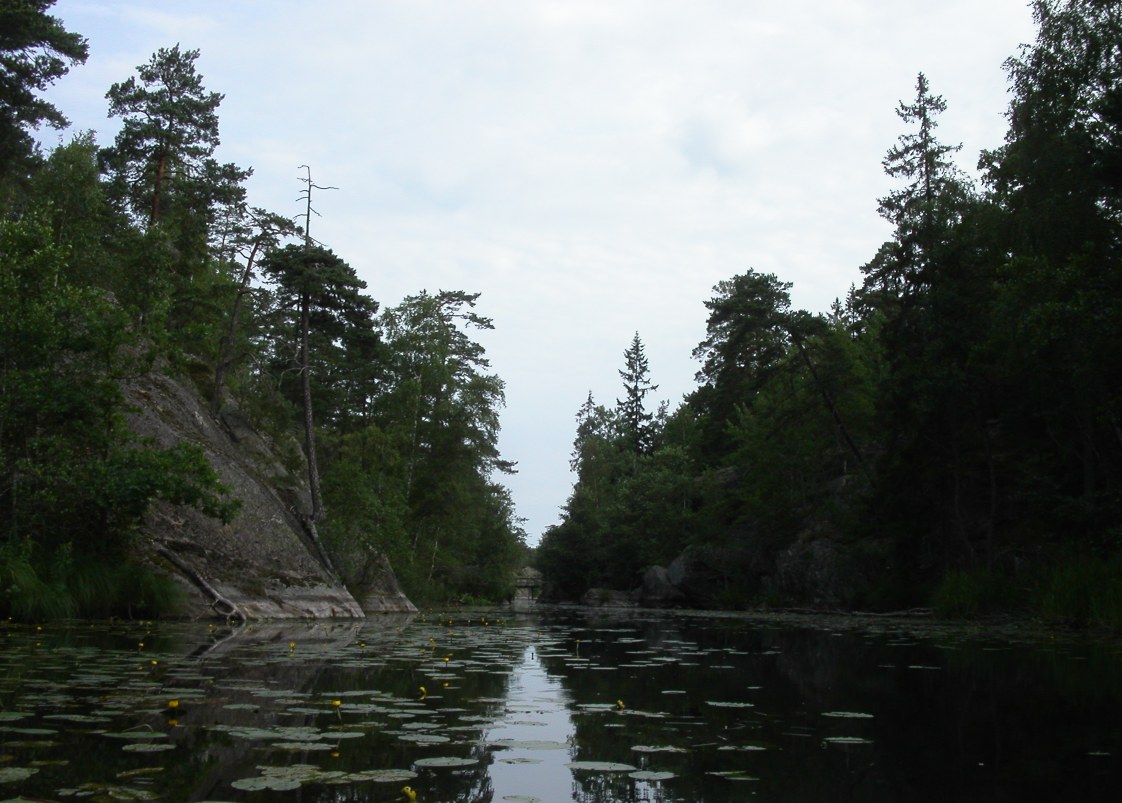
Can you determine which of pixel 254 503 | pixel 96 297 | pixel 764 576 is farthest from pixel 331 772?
pixel 764 576

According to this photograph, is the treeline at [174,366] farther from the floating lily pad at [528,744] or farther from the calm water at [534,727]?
the floating lily pad at [528,744]

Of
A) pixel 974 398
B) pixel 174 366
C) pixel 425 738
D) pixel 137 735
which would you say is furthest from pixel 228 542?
pixel 974 398

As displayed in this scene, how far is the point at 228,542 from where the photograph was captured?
17594mm

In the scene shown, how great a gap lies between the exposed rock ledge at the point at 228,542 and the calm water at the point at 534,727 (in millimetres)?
6019

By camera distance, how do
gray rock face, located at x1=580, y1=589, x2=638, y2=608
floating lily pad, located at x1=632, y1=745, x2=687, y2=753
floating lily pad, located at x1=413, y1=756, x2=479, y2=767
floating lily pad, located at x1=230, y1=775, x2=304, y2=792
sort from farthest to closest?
1. gray rock face, located at x1=580, y1=589, x2=638, y2=608
2. floating lily pad, located at x1=632, y1=745, x2=687, y2=753
3. floating lily pad, located at x1=413, y1=756, x2=479, y2=767
4. floating lily pad, located at x1=230, y1=775, x2=304, y2=792

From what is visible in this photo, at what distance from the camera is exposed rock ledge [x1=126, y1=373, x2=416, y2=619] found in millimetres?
15867

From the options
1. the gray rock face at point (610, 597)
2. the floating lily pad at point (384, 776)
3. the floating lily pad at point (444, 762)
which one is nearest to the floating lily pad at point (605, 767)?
the floating lily pad at point (444, 762)

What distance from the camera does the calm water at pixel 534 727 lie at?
3539mm

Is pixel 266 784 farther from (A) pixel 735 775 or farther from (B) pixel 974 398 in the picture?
(B) pixel 974 398

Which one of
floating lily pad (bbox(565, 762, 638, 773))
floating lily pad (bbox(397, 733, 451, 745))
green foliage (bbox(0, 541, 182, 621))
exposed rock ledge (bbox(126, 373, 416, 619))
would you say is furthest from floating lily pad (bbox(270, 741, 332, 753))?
exposed rock ledge (bbox(126, 373, 416, 619))

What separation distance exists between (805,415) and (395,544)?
1844 cm

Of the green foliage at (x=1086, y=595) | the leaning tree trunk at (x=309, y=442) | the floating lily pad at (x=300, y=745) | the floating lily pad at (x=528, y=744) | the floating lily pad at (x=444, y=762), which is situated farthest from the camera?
the leaning tree trunk at (x=309, y=442)

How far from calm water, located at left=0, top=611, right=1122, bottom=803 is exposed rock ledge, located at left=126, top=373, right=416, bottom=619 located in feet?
19.7

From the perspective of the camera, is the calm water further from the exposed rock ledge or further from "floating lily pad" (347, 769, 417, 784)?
the exposed rock ledge
